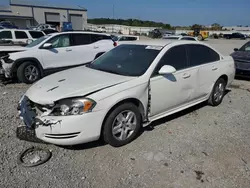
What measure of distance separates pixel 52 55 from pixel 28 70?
89 centimetres

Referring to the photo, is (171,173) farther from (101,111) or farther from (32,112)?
(32,112)

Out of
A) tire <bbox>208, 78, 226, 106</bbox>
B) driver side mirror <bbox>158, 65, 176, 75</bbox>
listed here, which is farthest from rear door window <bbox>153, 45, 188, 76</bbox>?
tire <bbox>208, 78, 226, 106</bbox>

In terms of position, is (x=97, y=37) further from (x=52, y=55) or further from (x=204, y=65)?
(x=204, y=65)

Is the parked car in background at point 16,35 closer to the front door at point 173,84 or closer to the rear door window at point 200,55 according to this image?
the rear door window at point 200,55

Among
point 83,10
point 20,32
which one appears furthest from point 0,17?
point 20,32

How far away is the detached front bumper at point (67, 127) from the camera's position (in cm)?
283

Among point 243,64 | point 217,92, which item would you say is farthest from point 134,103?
point 243,64

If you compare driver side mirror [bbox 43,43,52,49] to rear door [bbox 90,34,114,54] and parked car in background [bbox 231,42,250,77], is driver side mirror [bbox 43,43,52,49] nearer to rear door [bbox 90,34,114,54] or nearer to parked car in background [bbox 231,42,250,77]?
rear door [bbox 90,34,114,54]

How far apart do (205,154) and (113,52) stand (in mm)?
2495

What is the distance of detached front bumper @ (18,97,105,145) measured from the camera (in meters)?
2.83

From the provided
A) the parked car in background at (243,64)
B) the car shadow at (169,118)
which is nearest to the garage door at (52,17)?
the parked car in background at (243,64)

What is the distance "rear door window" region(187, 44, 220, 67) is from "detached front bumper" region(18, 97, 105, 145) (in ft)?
7.48

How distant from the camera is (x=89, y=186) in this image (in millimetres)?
2574

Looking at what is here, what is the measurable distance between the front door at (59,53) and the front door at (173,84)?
457 centimetres
